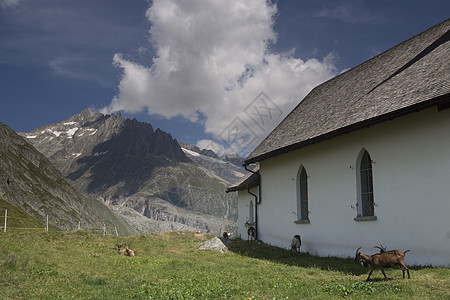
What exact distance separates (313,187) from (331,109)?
3.89 meters

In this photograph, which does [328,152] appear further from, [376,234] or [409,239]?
[409,239]

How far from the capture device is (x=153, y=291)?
9594 millimetres

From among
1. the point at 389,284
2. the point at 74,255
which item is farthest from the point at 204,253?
the point at 389,284

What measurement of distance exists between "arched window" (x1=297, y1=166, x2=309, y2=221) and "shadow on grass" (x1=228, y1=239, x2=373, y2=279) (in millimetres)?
1985

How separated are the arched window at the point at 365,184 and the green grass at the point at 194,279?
210 centimetres

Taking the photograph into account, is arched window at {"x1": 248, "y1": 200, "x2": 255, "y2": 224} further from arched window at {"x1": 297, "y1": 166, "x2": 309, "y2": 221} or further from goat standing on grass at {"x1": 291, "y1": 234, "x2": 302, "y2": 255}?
goat standing on grass at {"x1": 291, "y1": 234, "x2": 302, "y2": 255}

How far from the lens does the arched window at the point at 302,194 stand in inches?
809

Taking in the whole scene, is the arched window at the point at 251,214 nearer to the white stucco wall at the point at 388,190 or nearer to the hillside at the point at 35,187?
the white stucco wall at the point at 388,190

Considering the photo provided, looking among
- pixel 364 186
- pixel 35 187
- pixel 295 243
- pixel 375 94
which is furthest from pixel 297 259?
pixel 35 187

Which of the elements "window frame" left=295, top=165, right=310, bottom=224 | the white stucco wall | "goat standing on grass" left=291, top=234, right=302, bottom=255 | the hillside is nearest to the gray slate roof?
the white stucco wall

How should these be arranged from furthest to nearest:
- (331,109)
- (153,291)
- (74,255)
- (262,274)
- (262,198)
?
(262,198), (331,109), (74,255), (262,274), (153,291)

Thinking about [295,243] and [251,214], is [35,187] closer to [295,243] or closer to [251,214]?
[251,214]

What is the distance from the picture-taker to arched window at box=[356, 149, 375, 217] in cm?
1595

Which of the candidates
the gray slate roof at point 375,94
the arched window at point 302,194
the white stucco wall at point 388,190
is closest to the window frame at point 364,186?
the white stucco wall at point 388,190
